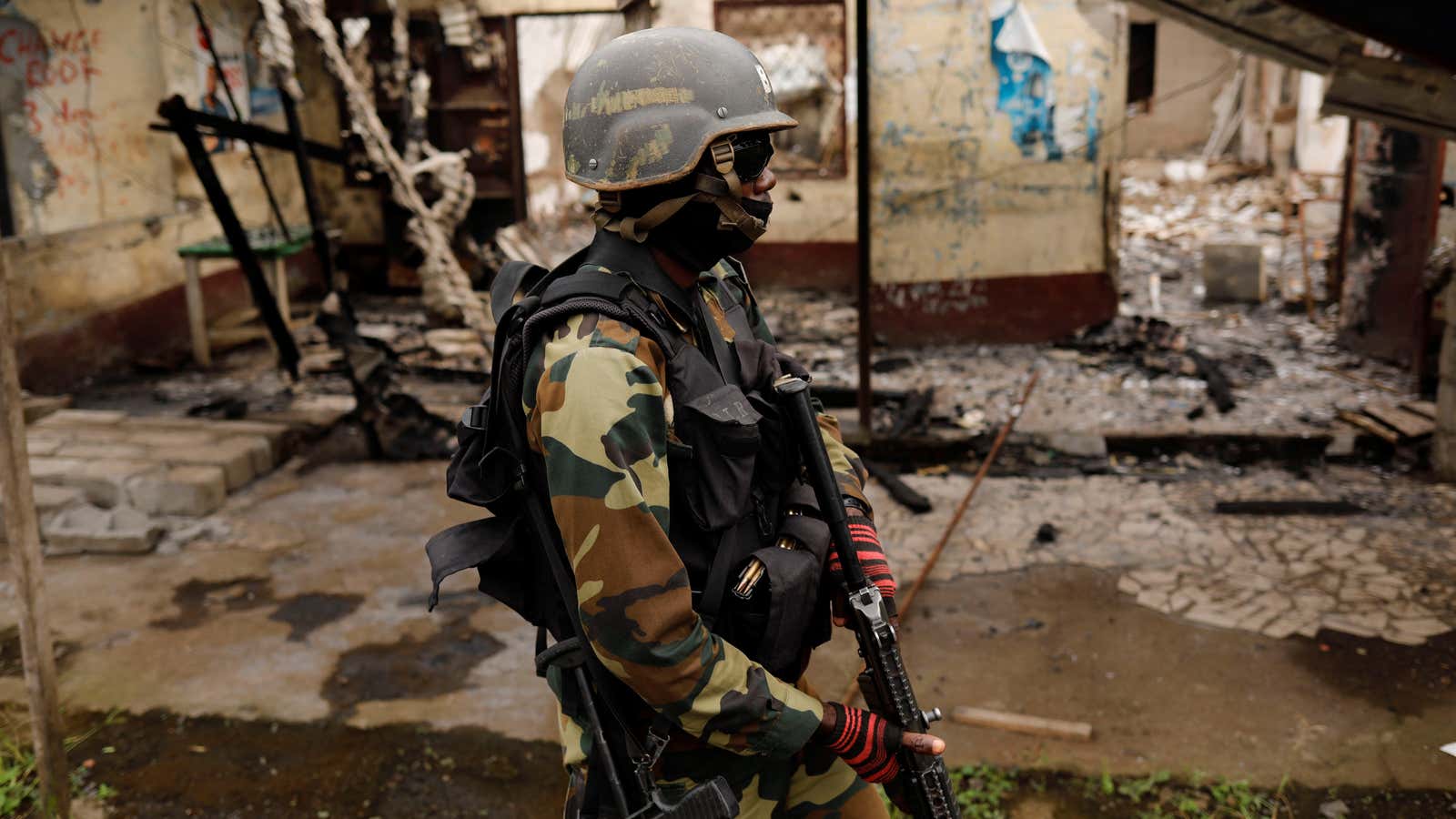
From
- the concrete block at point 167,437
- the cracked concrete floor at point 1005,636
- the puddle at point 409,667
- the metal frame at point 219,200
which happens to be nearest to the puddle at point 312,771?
the cracked concrete floor at point 1005,636

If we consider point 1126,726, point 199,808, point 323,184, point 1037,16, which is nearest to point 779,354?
point 1126,726

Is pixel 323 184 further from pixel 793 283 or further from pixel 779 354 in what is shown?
pixel 779 354

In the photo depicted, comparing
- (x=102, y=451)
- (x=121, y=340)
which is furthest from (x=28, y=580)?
(x=121, y=340)

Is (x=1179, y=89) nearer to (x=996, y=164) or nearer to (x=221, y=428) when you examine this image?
(x=996, y=164)

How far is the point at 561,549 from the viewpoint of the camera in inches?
76.8

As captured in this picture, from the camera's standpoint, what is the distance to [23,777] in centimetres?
355

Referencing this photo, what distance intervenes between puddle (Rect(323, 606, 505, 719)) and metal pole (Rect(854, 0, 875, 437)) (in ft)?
8.55

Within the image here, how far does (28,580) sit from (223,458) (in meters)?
3.23

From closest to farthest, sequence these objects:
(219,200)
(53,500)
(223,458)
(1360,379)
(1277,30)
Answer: (1277,30)
(53,500)
(223,458)
(219,200)
(1360,379)

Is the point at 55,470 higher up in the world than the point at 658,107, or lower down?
lower down

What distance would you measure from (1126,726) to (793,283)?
7.13 meters

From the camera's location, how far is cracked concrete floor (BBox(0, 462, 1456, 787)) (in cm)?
366

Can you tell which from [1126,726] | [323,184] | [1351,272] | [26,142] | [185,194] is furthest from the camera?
[323,184]

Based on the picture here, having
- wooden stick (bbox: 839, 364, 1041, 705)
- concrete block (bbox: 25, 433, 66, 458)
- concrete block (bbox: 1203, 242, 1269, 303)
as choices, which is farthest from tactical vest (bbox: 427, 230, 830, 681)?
concrete block (bbox: 1203, 242, 1269, 303)
